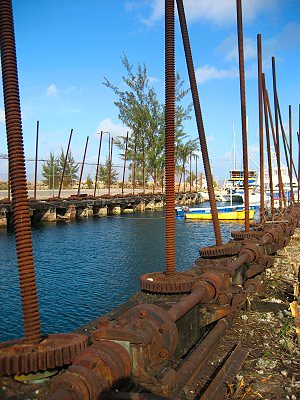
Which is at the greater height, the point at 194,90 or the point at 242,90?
the point at 242,90

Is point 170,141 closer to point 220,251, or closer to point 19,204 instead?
point 19,204

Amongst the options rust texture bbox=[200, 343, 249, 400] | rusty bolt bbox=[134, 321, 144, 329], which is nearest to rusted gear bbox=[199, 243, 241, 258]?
rust texture bbox=[200, 343, 249, 400]

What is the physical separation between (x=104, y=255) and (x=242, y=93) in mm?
11871

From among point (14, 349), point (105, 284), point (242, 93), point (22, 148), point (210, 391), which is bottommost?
point (105, 284)

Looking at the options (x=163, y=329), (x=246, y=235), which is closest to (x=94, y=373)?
(x=163, y=329)

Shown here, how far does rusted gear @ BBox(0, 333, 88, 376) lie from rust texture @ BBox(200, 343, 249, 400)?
4.99 ft

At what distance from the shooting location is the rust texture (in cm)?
461

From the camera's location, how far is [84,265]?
18984 mm

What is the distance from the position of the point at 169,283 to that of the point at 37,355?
2840mm

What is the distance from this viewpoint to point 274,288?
984 centimetres

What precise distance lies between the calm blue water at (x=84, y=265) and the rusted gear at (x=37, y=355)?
7.02m

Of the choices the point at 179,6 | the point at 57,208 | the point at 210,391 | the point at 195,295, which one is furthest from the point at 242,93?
the point at 57,208

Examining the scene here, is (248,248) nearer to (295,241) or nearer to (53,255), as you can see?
(295,241)

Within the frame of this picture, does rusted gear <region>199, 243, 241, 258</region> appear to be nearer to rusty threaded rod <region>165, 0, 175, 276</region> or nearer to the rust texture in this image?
rusty threaded rod <region>165, 0, 175, 276</region>
